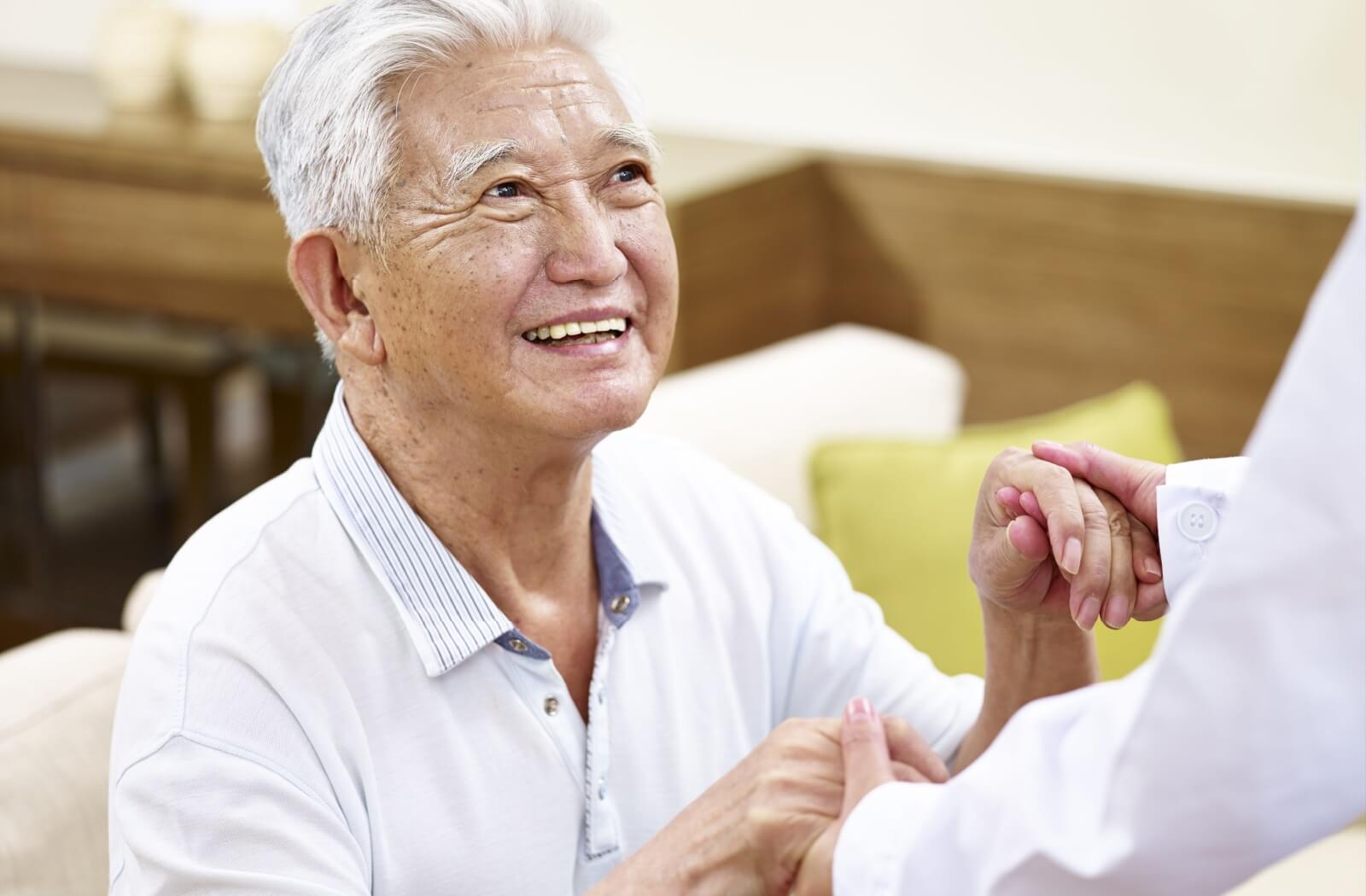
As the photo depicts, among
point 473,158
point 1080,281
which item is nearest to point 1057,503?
point 473,158

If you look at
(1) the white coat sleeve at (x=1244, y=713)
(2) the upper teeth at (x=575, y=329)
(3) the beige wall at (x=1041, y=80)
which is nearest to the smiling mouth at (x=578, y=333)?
(2) the upper teeth at (x=575, y=329)

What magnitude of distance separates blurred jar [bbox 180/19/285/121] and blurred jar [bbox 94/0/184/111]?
6 cm

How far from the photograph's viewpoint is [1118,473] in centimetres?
126

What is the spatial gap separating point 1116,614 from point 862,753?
0.22m

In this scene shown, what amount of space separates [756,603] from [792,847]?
0.46 metres

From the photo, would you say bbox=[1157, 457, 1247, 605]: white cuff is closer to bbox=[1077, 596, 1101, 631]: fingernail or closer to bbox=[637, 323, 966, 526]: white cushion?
bbox=[1077, 596, 1101, 631]: fingernail

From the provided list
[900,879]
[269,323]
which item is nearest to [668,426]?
[900,879]

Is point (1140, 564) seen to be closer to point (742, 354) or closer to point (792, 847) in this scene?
point (792, 847)

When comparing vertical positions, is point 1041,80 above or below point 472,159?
below

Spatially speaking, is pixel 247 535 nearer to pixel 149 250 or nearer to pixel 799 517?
pixel 799 517

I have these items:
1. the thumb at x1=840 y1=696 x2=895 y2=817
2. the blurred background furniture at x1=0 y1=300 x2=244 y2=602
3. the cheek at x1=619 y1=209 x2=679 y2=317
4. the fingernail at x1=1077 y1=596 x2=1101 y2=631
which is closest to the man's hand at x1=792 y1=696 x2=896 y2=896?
the thumb at x1=840 y1=696 x2=895 y2=817

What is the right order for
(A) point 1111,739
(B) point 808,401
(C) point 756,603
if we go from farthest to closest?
1. (B) point 808,401
2. (C) point 756,603
3. (A) point 1111,739

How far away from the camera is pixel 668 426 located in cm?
219

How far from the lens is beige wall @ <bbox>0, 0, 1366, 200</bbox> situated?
2977 mm
